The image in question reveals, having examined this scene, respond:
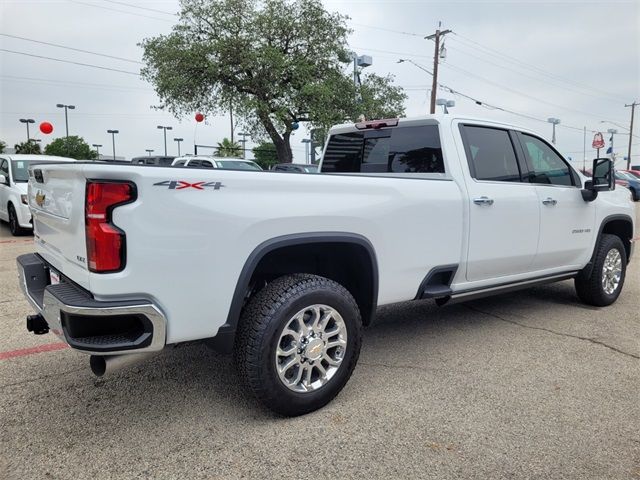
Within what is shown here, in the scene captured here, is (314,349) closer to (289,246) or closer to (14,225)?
(289,246)

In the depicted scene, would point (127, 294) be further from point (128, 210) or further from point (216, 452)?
point (216, 452)

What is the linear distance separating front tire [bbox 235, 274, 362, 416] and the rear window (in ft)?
5.06

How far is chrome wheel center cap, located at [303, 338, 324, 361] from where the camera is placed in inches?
111

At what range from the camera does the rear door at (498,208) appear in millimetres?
3773

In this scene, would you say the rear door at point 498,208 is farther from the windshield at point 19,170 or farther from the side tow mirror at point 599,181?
the windshield at point 19,170

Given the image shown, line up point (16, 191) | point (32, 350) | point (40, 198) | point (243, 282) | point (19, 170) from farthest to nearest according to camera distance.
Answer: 1. point (19, 170)
2. point (16, 191)
3. point (32, 350)
4. point (40, 198)
5. point (243, 282)

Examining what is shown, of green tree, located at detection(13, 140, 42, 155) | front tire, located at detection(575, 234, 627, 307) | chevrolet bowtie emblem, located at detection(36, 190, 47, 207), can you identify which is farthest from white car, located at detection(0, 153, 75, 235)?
green tree, located at detection(13, 140, 42, 155)

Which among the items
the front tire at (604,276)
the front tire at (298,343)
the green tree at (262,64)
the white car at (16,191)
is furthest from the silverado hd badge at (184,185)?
the green tree at (262,64)

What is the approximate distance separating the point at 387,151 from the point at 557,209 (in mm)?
1679

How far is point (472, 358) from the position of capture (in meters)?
3.78

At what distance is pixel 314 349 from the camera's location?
284 cm

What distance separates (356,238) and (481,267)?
1.38 m

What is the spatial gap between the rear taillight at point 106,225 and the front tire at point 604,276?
15.1ft

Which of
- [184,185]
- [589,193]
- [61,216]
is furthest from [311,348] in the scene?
[589,193]
